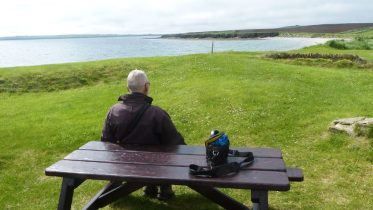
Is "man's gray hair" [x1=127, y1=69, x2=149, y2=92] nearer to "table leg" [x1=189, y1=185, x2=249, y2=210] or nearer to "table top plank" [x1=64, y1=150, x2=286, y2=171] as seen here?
"table top plank" [x1=64, y1=150, x2=286, y2=171]

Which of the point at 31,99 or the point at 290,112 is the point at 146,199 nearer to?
the point at 290,112

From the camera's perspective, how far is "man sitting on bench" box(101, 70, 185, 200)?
19.9 ft

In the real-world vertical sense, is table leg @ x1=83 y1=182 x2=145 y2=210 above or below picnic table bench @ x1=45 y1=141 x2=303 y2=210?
below

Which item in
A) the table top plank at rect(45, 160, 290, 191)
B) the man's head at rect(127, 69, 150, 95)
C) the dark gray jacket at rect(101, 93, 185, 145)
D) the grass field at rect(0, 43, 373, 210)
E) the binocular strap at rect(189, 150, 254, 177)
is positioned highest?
the man's head at rect(127, 69, 150, 95)

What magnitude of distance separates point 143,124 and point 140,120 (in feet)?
0.24

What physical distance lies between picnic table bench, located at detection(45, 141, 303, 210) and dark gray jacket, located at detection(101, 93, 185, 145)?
0.16m

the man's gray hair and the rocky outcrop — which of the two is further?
the rocky outcrop

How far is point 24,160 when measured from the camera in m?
9.96

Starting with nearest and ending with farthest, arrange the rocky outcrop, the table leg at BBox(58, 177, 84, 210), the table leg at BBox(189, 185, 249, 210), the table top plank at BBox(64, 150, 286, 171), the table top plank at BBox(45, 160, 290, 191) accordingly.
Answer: the table top plank at BBox(45, 160, 290, 191) → the table top plank at BBox(64, 150, 286, 171) → the table leg at BBox(58, 177, 84, 210) → the table leg at BBox(189, 185, 249, 210) → the rocky outcrop

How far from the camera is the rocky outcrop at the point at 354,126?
9969 mm

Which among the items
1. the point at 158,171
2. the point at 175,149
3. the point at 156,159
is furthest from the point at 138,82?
the point at 158,171

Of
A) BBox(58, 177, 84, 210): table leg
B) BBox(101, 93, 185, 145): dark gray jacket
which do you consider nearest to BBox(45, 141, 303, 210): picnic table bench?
BBox(58, 177, 84, 210): table leg

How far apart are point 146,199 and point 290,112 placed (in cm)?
727

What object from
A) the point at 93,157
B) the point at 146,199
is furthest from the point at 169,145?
the point at 146,199
